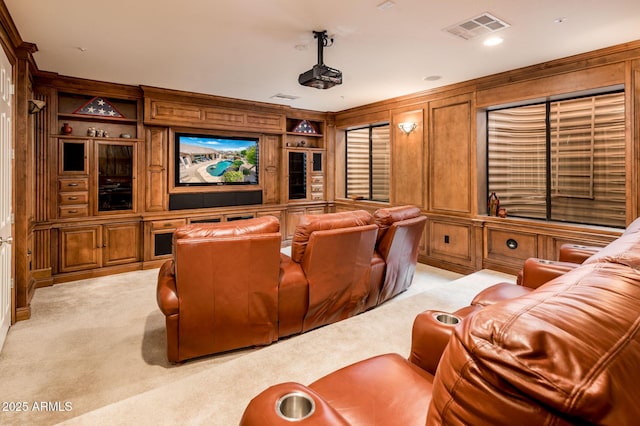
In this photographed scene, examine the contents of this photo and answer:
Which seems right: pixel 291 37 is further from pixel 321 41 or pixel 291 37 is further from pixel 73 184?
pixel 73 184

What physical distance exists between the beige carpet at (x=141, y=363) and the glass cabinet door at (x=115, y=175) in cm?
163

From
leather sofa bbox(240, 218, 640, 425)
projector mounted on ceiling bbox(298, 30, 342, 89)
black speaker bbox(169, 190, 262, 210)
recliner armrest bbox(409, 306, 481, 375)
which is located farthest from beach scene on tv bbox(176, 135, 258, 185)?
leather sofa bbox(240, 218, 640, 425)

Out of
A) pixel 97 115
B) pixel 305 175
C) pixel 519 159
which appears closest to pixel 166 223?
pixel 97 115

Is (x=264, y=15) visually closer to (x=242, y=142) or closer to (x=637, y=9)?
(x=637, y=9)

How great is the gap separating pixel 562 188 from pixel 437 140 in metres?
1.79

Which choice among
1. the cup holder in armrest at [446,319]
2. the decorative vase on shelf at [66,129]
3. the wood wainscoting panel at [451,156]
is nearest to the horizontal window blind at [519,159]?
the wood wainscoting panel at [451,156]

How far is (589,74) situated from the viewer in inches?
147

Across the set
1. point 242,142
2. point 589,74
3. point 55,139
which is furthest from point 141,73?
point 589,74

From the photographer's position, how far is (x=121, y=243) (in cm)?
504

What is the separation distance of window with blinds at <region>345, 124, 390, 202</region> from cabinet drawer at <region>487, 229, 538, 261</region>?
240 centimetres

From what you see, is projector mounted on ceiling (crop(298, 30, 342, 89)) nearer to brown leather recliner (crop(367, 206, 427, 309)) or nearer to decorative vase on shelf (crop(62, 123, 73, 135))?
brown leather recliner (crop(367, 206, 427, 309))

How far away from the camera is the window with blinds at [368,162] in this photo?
22.7 feet

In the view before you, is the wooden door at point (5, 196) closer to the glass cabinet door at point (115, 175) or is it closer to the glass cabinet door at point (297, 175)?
the glass cabinet door at point (115, 175)

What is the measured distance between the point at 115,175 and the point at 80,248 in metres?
1.12
